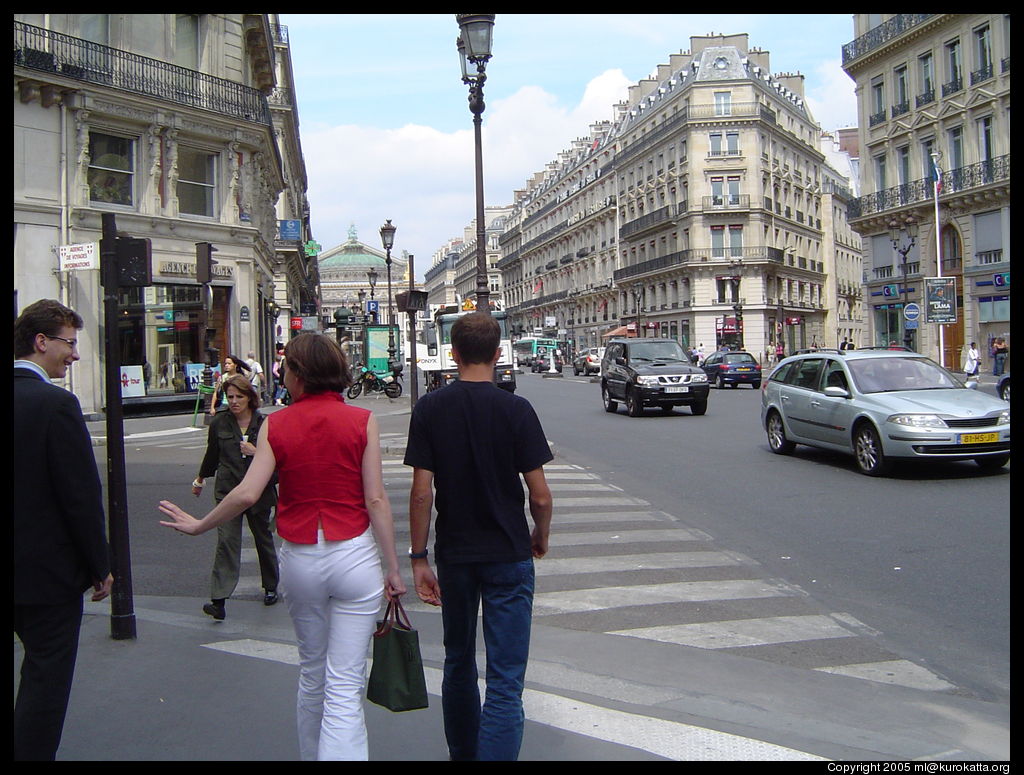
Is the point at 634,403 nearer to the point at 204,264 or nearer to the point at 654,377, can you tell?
the point at 654,377

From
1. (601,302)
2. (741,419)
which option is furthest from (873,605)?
(601,302)

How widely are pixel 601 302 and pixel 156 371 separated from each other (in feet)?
213

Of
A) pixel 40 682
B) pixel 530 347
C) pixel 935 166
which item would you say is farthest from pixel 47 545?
pixel 530 347

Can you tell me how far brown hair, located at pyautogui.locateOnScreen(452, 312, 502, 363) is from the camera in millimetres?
3588

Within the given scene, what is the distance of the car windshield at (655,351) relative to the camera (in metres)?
22.8

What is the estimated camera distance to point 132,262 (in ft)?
19.9

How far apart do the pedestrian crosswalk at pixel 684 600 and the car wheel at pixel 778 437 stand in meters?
5.47

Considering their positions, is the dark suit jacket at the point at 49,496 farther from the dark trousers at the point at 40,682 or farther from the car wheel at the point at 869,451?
the car wheel at the point at 869,451

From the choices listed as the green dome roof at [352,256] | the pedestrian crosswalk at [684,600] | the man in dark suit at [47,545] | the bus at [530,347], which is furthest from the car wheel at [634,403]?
the green dome roof at [352,256]

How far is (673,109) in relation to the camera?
69.3 meters

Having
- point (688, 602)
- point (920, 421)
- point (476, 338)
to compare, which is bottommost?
point (688, 602)

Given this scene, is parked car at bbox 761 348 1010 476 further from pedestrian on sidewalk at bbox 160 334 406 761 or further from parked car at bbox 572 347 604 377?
parked car at bbox 572 347 604 377

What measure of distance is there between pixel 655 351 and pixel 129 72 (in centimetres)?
1510
